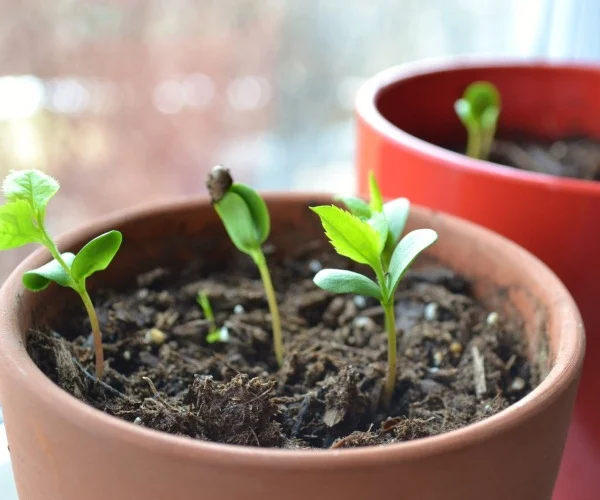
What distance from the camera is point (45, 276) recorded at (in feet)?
1.61

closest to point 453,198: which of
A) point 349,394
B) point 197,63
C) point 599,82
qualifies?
point 349,394

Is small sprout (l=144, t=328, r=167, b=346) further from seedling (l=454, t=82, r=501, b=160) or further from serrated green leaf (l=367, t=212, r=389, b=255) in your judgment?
seedling (l=454, t=82, r=501, b=160)

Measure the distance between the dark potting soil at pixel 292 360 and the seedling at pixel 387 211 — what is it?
0.31 feet

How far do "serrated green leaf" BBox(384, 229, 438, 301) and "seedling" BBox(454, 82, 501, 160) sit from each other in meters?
0.43

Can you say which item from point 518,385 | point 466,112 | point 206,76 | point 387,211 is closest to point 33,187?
point 387,211

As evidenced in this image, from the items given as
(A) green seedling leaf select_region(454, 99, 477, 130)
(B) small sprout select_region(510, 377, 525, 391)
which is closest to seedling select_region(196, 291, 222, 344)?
(B) small sprout select_region(510, 377, 525, 391)

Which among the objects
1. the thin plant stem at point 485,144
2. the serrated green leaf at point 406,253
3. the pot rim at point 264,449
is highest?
the serrated green leaf at point 406,253

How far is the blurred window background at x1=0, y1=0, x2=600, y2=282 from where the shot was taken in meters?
0.89

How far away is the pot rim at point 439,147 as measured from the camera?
636 mm

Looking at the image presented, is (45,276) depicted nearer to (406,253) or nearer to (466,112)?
(406,253)

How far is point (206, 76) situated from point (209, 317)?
1.95ft

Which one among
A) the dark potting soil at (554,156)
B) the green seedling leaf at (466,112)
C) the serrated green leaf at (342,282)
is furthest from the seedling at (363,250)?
the dark potting soil at (554,156)

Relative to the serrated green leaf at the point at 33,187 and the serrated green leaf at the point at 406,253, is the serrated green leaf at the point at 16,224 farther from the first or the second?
the serrated green leaf at the point at 406,253

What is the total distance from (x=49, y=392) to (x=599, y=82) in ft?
2.85
